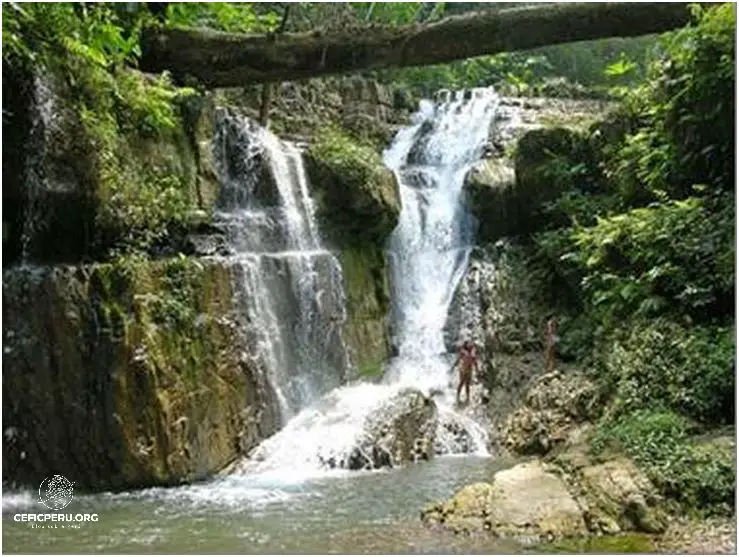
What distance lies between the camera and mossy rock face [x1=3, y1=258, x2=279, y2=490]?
28.6 ft

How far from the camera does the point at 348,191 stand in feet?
46.3

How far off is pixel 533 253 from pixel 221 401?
6374mm

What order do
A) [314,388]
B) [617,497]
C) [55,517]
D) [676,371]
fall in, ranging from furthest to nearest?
[314,388], [676,371], [55,517], [617,497]

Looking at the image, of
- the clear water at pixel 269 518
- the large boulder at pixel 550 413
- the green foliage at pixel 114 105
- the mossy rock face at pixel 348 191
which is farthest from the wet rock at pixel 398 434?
the mossy rock face at pixel 348 191

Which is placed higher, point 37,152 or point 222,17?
point 222,17

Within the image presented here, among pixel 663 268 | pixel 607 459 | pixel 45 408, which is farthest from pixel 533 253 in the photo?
pixel 45 408

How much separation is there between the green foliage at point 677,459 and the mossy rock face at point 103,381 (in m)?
4.49

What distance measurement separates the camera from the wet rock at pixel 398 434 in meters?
10.2

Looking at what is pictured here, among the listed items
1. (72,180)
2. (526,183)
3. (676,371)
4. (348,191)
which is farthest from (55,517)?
(526,183)

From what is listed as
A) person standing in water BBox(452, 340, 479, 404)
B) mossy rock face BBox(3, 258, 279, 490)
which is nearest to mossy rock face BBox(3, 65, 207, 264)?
mossy rock face BBox(3, 258, 279, 490)

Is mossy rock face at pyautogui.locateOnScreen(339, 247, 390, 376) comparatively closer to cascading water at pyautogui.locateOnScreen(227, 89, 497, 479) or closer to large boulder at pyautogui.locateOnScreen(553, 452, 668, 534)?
cascading water at pyautogui.locateOnScreen(227, 89, 497, 479)

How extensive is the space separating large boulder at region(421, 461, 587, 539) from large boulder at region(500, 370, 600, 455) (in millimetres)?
3398

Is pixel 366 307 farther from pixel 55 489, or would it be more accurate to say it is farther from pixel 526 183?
pixel 55 489

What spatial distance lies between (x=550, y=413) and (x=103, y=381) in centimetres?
545
